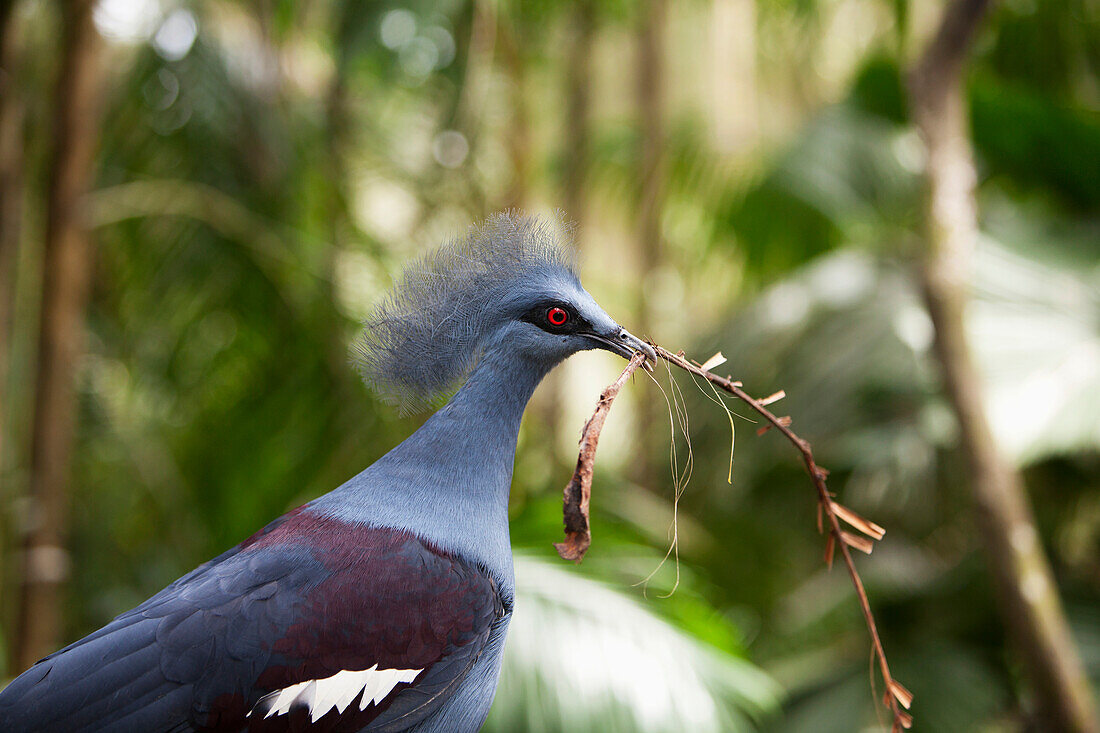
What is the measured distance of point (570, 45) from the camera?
3.83 meters

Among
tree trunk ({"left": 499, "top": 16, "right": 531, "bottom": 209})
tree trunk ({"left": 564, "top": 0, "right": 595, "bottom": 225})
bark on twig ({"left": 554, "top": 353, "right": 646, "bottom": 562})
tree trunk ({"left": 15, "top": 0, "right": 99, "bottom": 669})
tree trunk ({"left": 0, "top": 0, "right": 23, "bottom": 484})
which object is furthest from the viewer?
tree trunk ({"left": 564, "top": 0, "right": 595, "bottom": 225})

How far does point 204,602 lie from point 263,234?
201 centimetres

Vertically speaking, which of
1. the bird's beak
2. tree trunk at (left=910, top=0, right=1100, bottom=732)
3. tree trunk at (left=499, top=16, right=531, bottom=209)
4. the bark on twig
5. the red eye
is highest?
tree trunk at (left=499, top=16, right=531, bottom=209)

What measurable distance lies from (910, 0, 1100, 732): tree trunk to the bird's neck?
162 centimetres

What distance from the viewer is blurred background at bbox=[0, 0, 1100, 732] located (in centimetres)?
205

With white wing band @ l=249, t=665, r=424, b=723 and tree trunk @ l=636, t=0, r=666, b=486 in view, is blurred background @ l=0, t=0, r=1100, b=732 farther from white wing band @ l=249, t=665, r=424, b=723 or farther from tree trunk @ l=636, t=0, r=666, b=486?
white wing band @ l=249, t=665, r=424, b=723

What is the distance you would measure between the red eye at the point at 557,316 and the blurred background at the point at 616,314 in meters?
1.02

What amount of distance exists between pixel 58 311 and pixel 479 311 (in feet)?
5.16

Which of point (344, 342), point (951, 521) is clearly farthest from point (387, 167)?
point (951, 521)

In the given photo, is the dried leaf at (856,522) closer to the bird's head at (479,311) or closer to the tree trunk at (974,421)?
the bird's head at (479,311)

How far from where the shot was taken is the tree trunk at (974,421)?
2146 millimetres

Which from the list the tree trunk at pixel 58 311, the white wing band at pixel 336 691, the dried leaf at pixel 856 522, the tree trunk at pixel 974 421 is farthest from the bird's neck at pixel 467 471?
the tree trunk at pixel 974 421

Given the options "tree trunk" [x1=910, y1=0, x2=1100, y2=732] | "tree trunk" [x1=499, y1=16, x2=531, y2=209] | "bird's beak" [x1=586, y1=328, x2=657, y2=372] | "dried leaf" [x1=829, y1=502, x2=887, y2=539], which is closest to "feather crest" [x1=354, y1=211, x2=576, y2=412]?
"bird's beak" [x1=586, y1=328, x2=657, y2=372]

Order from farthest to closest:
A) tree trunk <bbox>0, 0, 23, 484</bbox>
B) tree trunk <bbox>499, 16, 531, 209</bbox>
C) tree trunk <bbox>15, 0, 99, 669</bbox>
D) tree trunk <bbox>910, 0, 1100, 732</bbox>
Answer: tree trunk <bbox>499, 16, 531, 209</bbox>
tree trunk <bbox>910, 0, 1100, 732</bbox>
tree trunk <bbox>15, 0, 99, 669</bbox>
tree trunk <bbox>0, 0, 23, 484</bbox>
